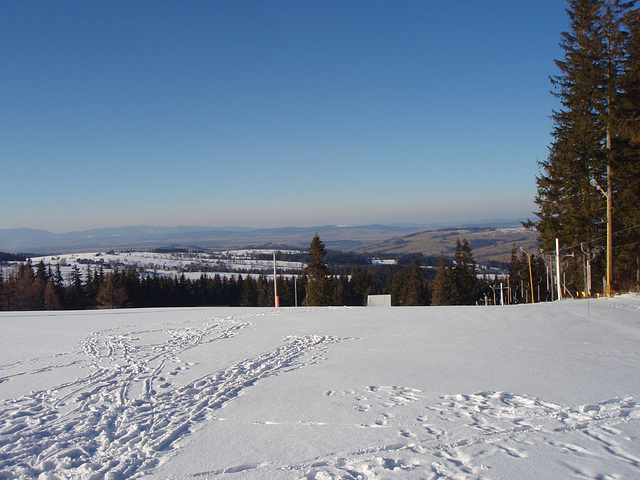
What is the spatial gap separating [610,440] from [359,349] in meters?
5.26

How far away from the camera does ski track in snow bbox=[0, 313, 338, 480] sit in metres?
3.73

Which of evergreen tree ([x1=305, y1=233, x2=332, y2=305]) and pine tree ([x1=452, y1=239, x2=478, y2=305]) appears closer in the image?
evergreen tree ([x1=305, y1=233, x2=332, y2=305])

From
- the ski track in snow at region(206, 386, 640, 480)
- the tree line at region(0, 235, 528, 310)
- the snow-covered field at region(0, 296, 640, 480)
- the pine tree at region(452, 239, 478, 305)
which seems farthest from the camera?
the pine tree at region(452, 239, 478, 305)

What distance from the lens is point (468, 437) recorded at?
421cm

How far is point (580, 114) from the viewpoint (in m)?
21.6

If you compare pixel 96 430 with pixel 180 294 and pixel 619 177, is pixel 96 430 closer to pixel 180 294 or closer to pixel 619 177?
pixel 619 177

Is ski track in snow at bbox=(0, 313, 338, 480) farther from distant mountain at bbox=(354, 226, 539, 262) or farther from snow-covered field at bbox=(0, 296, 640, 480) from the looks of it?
distant mountain at bbox=(354, 226, 539, 262)

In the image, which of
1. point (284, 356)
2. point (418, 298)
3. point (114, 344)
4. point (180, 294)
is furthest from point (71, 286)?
point (284, 356)

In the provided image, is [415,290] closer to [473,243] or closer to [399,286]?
[399,286]

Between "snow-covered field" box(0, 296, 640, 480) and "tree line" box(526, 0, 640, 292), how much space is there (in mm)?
12211

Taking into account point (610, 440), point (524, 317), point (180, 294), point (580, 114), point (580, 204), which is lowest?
point (180, 294)

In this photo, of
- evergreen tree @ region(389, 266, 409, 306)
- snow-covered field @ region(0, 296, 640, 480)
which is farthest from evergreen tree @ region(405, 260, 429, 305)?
snow-covered field @ region(0, 296, 640, 480)

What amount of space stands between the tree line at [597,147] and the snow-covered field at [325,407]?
1221 cm

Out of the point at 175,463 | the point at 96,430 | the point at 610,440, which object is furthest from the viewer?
the point at 96,430
